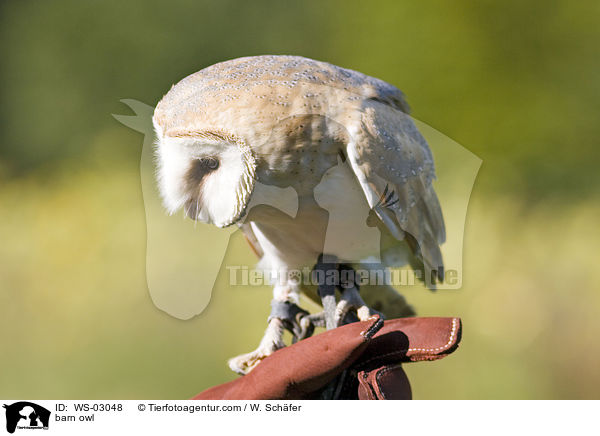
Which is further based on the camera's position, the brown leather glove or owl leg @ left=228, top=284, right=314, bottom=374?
owl leg @ left=228, top=284, right=314, bottom=374

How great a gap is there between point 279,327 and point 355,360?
0.34m

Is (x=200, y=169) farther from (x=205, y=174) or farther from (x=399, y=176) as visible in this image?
(x=399, y=176)

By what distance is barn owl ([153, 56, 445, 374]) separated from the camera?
2.99ft

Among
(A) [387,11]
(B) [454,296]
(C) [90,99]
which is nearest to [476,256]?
(B) [454,296]

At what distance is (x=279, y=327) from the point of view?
1.20 m

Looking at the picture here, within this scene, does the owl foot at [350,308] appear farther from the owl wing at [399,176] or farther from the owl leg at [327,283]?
the owl wing at [399,176]

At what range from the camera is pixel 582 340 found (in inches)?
109

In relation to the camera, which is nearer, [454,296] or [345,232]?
[345,232]

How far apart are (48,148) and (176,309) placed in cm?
255

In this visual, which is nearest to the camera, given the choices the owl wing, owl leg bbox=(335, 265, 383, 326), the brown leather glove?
the brown leather glove

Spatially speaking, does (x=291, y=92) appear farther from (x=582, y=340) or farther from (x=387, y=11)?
(x=582, y=340)
